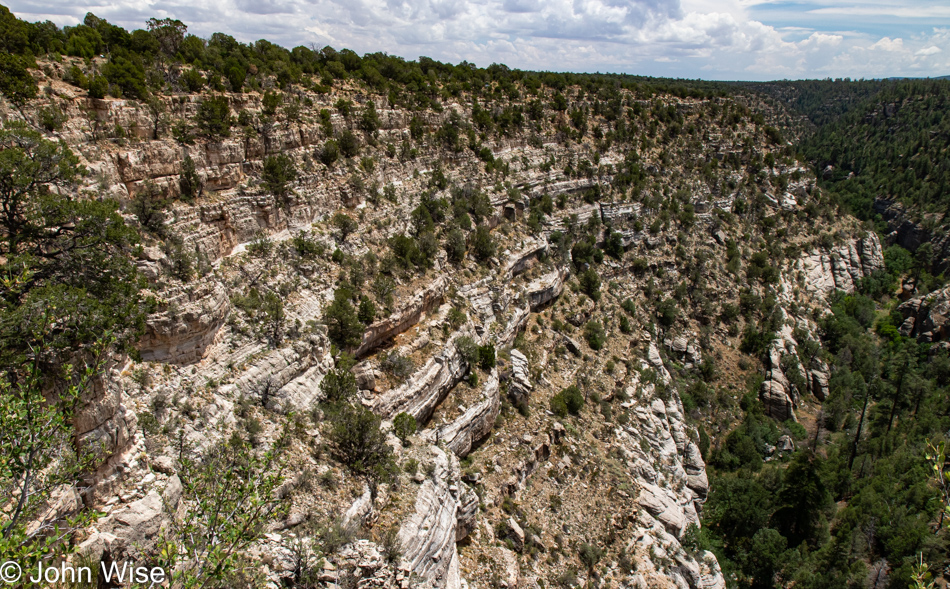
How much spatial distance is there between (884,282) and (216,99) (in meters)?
83.8

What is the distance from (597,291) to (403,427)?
86.4 feet

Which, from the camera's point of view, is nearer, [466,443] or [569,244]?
[466,443]

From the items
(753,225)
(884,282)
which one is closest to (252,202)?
(753,225)

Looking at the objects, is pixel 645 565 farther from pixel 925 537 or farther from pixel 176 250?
pixel 176 250

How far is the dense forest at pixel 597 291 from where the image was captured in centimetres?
1213

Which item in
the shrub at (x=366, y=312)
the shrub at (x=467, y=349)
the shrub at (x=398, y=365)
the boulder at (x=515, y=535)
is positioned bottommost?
the boulder at (x=515, y=535)

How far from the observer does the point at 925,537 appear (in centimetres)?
2783

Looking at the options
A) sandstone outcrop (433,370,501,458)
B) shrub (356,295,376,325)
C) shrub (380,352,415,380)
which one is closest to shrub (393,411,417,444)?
sandstone outcrop (433,370,501,458)

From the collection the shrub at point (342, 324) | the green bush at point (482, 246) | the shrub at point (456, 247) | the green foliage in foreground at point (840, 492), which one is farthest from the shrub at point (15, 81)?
the green foliage in foreground at point (840, 492)

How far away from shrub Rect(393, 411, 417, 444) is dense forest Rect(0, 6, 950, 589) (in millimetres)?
4216

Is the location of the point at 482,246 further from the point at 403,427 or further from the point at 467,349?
the point at 403,427

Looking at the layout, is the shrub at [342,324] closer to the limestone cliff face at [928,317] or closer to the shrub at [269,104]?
the shrub at [269,104]

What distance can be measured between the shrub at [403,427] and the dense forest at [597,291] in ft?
13.8

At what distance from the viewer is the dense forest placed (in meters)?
12.1
